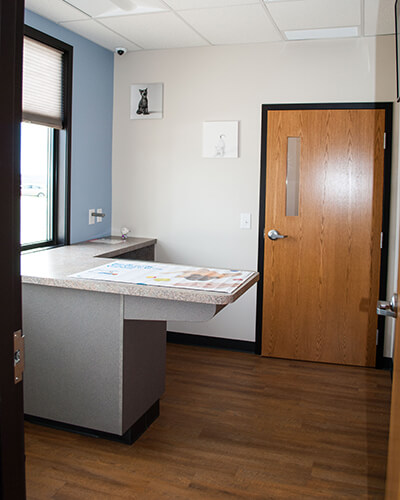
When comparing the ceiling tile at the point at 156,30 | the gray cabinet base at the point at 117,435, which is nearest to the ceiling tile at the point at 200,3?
the ceiling tile at the point at 156,30

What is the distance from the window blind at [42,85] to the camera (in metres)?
3.45

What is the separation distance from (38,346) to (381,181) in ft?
8.82

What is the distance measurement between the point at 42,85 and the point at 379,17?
2.30 metres

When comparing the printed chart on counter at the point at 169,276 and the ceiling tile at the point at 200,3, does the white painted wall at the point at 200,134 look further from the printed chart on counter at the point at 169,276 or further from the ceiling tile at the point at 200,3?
the printed chart on counter at the point at 169,276

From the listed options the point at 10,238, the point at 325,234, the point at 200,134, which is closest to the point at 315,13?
the point at 200,134

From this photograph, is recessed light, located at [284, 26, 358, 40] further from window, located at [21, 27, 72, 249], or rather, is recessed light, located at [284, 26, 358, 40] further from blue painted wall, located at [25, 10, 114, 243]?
window, located at [21, 27, 72, 249]

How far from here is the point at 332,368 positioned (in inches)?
157

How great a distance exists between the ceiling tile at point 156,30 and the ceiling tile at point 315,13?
684 mm

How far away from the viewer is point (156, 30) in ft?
12.4

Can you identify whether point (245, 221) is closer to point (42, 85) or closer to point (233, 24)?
point (233, 24)

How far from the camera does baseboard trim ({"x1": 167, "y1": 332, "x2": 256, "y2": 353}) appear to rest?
4.31m

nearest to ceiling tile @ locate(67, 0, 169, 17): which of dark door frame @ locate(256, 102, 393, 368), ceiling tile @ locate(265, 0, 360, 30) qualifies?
ceiling tile @ locate(265, 0, 360, 30)

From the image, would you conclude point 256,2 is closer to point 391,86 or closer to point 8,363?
point 391,86

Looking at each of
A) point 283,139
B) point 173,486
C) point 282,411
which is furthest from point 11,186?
point 283,139
